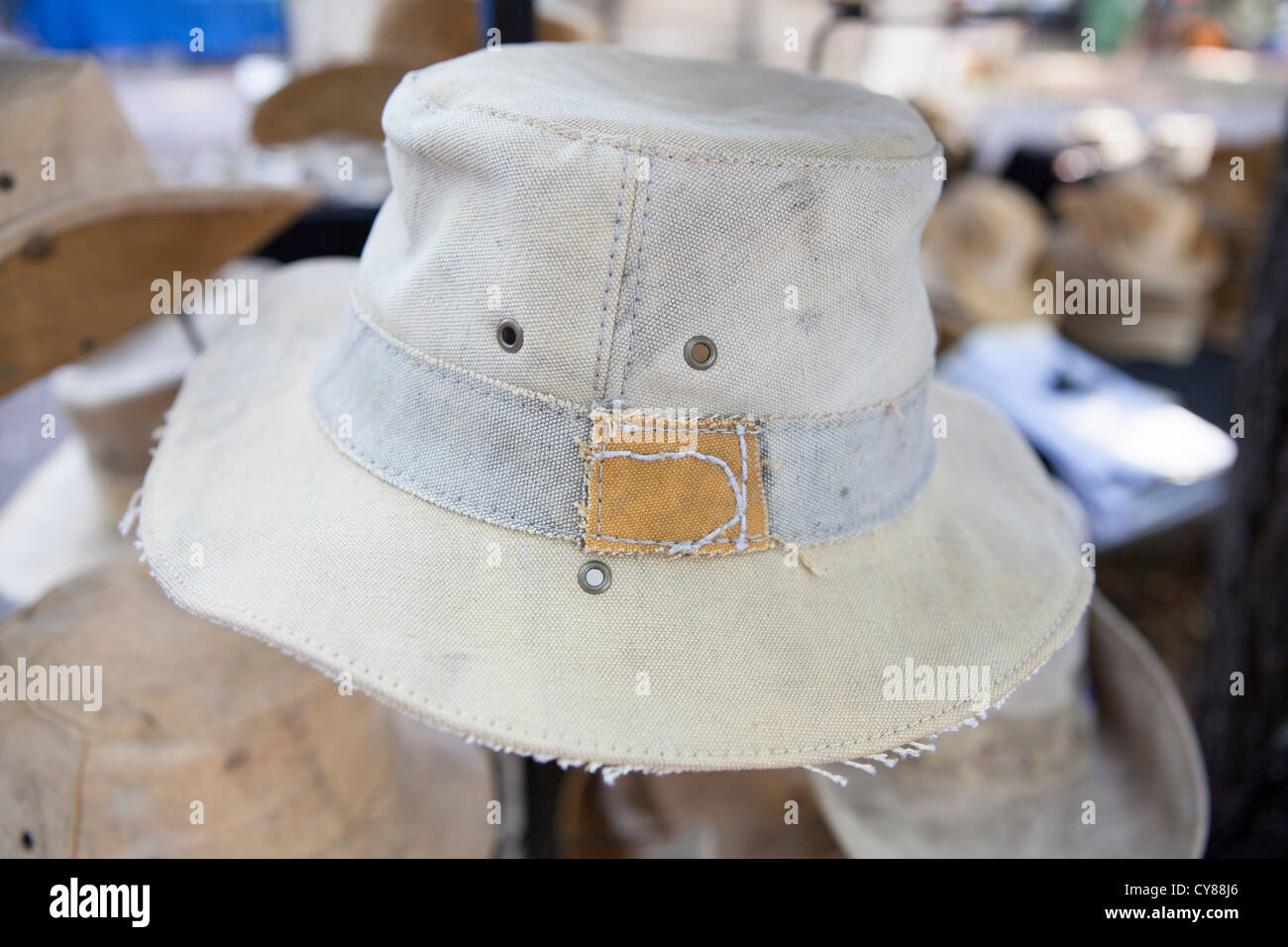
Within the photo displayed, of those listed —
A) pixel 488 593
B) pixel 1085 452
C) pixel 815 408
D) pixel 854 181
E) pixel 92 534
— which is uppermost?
pixel 854 181

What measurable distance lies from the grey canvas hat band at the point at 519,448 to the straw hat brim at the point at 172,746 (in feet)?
1.52

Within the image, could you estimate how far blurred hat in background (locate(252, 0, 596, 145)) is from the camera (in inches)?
73.4

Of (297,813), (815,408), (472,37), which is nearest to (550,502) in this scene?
(815,408)

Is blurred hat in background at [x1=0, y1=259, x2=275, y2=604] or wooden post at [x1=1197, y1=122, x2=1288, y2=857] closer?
wooden post at [x1=1197, y1=122, x2=1288, y2=857]

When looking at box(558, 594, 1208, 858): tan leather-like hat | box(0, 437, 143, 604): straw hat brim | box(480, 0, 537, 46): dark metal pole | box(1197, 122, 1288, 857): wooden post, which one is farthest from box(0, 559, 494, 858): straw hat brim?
box(1197, 122, 1288, 857): wooden post

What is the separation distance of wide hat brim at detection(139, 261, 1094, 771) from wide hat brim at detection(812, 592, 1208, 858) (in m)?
0.68

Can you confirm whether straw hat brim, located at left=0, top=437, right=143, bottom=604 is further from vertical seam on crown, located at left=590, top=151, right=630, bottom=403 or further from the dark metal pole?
vertical seam on crown, located at left=590, top=151, right=630, bottom=403

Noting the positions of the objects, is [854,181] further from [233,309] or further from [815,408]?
[233,309]

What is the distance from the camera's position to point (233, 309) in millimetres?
1348

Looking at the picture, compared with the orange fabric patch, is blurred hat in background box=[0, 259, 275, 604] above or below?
below

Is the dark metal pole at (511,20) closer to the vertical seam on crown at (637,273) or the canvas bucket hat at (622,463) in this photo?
the canvas bucket hat at (622,463)

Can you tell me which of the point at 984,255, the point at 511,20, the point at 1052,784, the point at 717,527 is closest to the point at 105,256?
the point at 511,20

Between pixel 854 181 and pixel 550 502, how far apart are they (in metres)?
0.41

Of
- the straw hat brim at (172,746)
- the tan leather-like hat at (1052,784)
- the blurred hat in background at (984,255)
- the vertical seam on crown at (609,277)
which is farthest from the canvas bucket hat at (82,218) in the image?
the blurred hat in background at (984,255)
